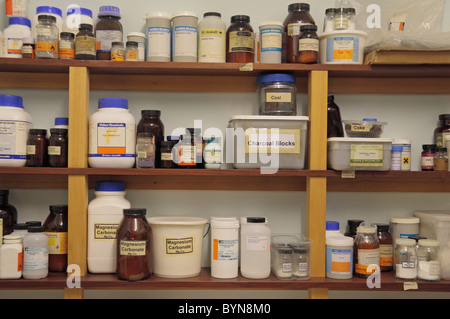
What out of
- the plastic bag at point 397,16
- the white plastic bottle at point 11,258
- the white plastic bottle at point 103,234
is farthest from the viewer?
the plastic bag at point 397,16

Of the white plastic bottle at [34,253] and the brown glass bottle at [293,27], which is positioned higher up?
the brown glass bottle at [293,27]

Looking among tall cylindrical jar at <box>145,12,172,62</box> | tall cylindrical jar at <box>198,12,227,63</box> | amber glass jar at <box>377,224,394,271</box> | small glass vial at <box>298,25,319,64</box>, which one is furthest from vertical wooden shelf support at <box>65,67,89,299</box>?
amber glass jar at <box>377,224,394,271</box>

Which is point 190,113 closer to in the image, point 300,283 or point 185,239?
point 185,239

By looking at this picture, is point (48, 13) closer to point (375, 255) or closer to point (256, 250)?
point (256, 250)

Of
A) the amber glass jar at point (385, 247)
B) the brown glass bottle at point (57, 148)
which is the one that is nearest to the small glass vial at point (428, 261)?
the amber glass jar at point (385, 247)

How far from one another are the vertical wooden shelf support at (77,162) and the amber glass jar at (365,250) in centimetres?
103

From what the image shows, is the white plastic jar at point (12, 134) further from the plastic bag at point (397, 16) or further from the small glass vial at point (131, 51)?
the plastic bag at point (397, 16)

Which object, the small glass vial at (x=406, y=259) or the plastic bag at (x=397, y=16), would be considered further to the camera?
the plastic bag at (x=397, y=16)

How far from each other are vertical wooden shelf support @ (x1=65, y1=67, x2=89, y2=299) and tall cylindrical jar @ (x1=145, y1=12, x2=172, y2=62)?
10.3 inches

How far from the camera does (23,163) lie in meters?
1.64

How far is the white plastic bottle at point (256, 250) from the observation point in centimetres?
166

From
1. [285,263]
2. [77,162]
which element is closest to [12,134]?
[77,162]

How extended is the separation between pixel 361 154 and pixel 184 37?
802 mm
